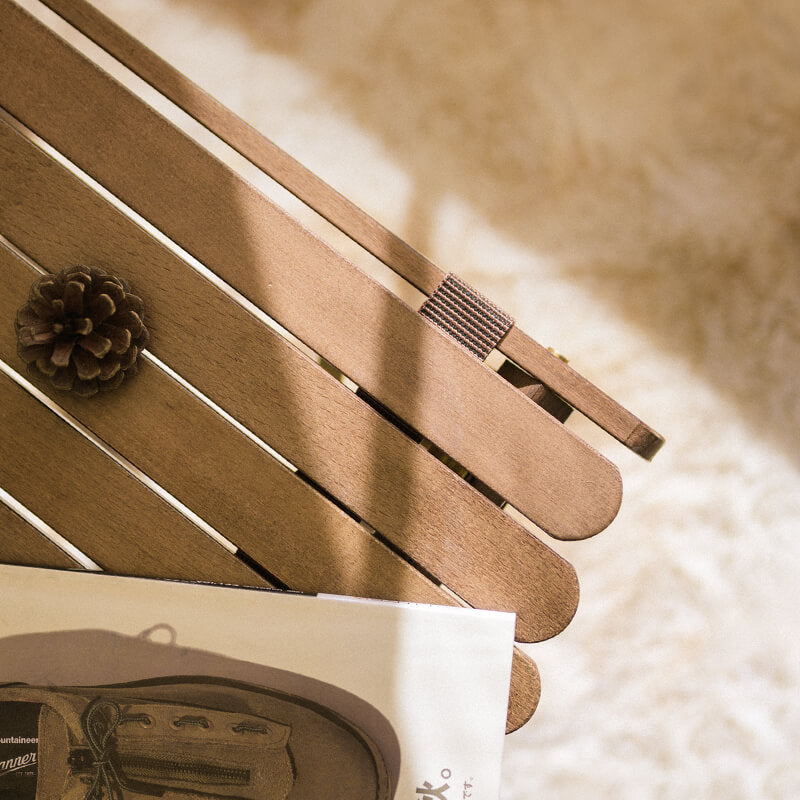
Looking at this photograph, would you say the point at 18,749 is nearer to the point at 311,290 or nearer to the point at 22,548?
the point at 22,548

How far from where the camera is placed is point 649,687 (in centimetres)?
75

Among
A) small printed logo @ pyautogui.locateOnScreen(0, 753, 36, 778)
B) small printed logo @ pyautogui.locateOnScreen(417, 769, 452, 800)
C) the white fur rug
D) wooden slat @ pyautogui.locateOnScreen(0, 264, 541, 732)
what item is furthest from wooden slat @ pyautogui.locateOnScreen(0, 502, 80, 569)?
the white fur rug

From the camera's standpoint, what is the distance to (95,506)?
449 millimetres

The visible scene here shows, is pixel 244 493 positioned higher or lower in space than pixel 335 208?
lower

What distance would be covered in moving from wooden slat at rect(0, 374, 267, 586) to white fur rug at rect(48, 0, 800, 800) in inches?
16.8

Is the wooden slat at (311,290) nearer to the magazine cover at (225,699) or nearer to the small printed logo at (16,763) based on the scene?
the magazine cover at (225,699)

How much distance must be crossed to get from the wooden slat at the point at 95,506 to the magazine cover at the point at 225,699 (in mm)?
13

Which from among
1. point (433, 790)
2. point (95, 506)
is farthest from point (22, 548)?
point (433, 790)

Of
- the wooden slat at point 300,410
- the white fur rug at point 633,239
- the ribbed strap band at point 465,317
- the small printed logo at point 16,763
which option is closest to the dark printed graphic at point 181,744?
the small printed logo at point 16,763

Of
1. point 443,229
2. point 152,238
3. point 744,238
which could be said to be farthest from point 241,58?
point 744,238

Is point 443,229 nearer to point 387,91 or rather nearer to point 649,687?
point 387,91

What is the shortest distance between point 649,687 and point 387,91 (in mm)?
753

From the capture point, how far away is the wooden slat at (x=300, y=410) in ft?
1.50

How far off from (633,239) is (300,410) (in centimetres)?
54
